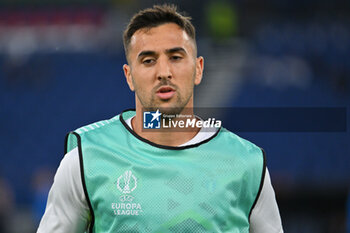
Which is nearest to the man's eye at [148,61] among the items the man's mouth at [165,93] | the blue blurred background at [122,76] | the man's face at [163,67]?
the man's face at [163,67]

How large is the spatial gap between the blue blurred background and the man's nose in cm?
454

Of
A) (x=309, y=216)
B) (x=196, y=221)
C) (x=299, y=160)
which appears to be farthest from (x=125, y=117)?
(x=299, y=160)

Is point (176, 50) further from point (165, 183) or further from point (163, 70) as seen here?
point (165, 183)

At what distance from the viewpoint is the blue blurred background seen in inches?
267

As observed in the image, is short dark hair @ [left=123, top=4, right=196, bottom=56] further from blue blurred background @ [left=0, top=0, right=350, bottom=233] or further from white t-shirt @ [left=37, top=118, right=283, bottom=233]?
blue blurred background @ [left=0, top=0, right=350, bottom=233]

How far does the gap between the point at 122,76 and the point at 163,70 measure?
18.3ft

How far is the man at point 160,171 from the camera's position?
6.30ft

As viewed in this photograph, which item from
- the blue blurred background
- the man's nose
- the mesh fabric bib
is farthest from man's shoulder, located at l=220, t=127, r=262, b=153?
the blue blurred background

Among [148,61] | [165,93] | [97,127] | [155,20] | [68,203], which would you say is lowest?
[68,203]

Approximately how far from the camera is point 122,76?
7.43m

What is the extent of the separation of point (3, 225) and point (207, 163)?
455cm

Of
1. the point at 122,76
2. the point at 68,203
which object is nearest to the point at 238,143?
the point at 68,203

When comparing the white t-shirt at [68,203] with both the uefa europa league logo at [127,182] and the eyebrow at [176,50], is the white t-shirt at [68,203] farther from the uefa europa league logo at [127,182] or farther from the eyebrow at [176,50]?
the eyebrow at [176,50]

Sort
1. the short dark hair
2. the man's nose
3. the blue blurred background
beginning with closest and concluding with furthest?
the man's nose
the short dark hair
the blue blurred background
